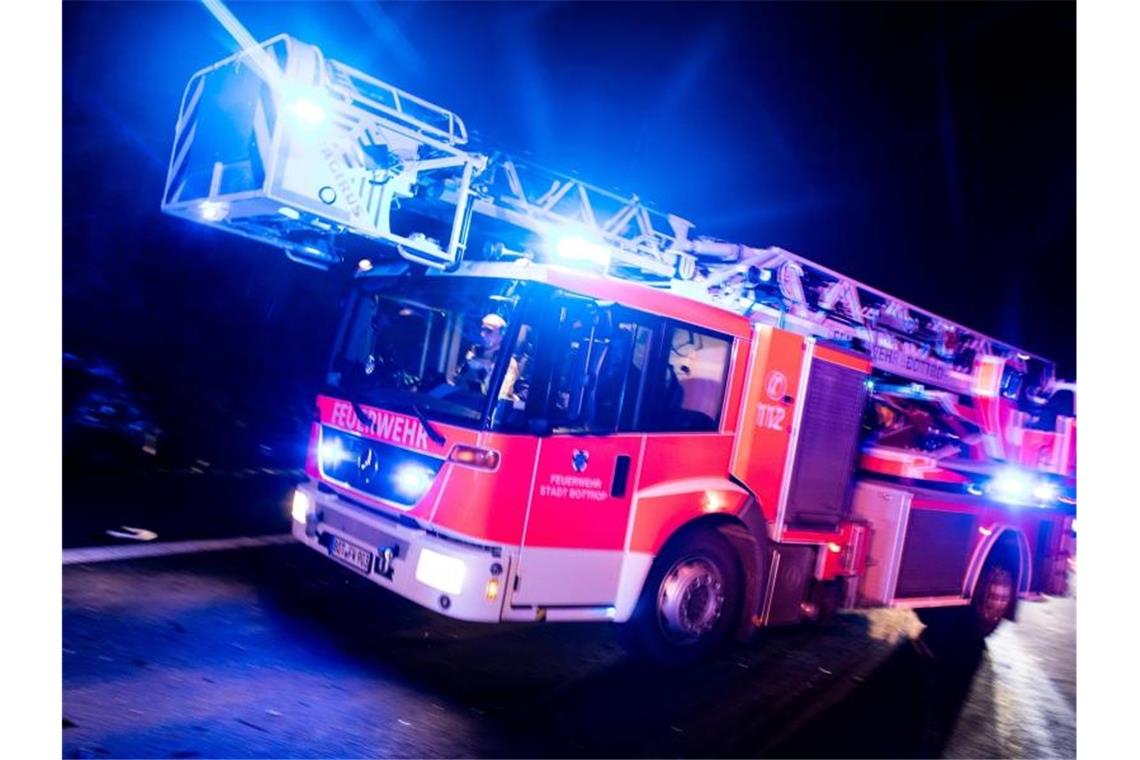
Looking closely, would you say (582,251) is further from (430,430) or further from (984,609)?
(984,609)

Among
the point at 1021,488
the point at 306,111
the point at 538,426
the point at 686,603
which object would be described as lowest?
the point at 686,603

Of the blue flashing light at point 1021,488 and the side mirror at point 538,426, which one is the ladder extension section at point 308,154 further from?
the blue flashing light at point 1021,488

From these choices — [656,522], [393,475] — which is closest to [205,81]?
[393,475]

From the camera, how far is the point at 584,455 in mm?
4473

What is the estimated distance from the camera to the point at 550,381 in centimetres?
429

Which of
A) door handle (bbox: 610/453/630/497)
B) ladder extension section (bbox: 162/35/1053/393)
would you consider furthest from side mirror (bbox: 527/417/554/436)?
ladder extension section (bbox: 162/35/1053/393)

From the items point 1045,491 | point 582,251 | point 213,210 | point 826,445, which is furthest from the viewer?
point 1045,491

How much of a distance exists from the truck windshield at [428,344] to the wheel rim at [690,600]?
71.8 inches

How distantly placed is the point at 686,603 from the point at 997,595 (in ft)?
15.0

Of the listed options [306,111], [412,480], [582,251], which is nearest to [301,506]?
[412,480]

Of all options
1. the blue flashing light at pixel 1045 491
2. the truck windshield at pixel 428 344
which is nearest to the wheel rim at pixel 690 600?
the truck windshield at pixel 428 344

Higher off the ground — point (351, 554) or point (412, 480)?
point (412, 480)
